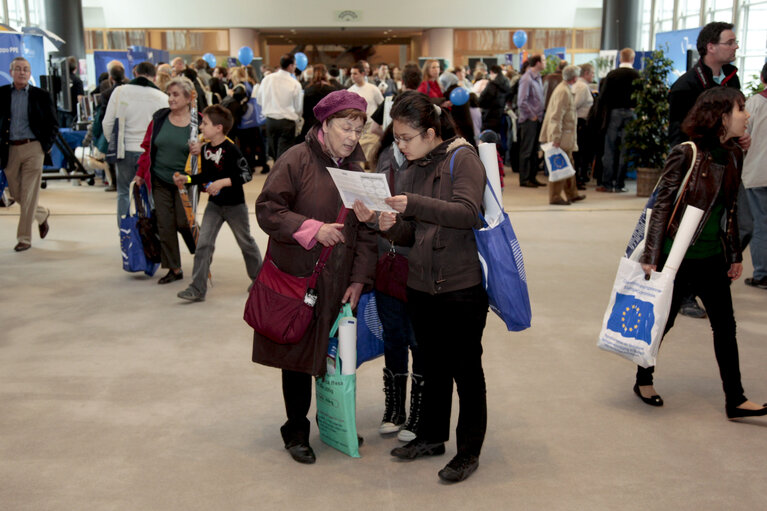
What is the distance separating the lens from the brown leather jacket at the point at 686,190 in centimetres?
350

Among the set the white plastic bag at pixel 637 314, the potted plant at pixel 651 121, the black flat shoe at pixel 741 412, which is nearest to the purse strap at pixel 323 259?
the white plastic bag at pixel 637 314

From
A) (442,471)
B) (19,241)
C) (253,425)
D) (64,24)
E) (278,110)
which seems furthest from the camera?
(64,24)

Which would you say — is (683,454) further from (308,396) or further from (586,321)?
(586,321)

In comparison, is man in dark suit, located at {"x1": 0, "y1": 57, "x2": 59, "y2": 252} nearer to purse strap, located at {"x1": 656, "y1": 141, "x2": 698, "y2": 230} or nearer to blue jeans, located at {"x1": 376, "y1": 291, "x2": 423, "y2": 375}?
blue jeans, located at {"x1": 376, "y1": 291, "x2": 423, "y2": 375}

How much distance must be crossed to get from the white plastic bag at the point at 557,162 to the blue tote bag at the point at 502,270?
682cm

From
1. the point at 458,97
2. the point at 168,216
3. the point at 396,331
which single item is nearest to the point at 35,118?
the point at 168,216

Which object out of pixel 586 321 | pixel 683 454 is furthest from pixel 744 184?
pixel 683 454

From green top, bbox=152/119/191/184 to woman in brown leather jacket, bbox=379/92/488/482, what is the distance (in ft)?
10.9

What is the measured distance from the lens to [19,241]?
7.72m

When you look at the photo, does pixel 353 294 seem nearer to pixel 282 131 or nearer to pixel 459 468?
pixel 459 468

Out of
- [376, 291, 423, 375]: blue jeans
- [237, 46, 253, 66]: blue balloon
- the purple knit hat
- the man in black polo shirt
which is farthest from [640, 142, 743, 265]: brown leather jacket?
[237, 46, 253, 66]: blue balloon

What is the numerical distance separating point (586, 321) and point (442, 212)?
2.81m

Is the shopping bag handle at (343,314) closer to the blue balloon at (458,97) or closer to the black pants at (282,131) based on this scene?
the blue balloon at (458,97)

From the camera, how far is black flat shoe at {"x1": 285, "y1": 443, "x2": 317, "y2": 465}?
3.25 metres
